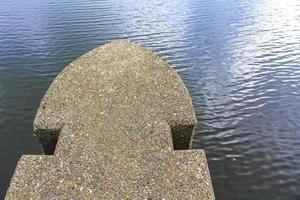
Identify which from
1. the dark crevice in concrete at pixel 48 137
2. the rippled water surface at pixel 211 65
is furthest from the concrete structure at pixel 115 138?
the rippled water surface at pixel 211 65

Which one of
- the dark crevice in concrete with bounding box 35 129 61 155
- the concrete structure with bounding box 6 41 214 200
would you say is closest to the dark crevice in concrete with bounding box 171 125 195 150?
the concrete structure with bounding box 6 41 214 200

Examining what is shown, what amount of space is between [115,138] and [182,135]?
3.68 m

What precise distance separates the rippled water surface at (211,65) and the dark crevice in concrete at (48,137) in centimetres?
318

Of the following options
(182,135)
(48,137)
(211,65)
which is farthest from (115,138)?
(211,65)

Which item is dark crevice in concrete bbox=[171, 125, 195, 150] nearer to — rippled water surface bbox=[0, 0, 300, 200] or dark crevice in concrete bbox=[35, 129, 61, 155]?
rippled water surface bbox=[0, 0, 300, 200]

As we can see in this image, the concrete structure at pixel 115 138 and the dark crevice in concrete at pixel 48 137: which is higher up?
the concrete structure at pixel 115 138

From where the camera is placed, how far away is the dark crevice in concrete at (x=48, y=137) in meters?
19.8

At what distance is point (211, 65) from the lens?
36.8 m

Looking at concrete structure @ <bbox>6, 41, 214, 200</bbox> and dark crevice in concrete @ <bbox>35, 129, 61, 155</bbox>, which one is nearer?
concrete structure @ <bbox>6, 41, 214, 200</bbox>

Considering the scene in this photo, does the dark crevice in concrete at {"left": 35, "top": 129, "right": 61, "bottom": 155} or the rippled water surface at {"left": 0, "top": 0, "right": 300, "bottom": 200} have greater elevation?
the dark crevice in concrete at {"left": 35, "top": 129, "right": 61, "bottom": 155}

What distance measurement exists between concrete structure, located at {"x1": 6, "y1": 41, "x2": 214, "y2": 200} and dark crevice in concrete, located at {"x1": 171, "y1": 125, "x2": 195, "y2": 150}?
0.05 metres

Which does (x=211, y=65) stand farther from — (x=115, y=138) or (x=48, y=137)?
(x=48, y=137)

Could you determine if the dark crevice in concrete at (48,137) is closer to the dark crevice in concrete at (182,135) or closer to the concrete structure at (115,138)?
the concrete structure at (115,138)

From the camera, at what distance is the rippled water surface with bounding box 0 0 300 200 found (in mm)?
22500
